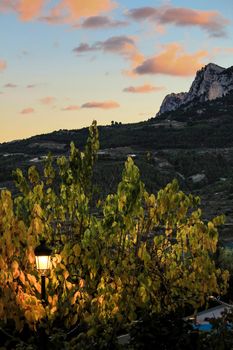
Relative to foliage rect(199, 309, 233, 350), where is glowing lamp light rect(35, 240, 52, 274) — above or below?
above

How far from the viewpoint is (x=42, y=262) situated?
6.78 metres

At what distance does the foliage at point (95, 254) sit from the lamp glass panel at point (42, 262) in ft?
0.63

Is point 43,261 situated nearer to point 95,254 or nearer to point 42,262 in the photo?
point 42,262

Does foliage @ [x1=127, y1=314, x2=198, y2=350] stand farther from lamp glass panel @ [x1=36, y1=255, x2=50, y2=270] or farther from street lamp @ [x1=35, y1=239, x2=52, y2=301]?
lamp glass panel @ [x1=36, y1=255, x2=50, y2=270]

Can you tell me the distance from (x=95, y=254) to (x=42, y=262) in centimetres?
71

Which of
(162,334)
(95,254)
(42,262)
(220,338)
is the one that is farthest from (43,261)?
(220,338)

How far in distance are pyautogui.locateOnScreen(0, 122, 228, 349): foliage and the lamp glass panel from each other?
0.19 metres

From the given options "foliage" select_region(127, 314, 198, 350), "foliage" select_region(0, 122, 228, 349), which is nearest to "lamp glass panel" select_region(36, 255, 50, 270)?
"foliage" select_region(0, 122, 228, 349)

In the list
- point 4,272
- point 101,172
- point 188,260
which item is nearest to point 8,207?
point 4,272

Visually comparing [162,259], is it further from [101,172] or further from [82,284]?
[101,172]

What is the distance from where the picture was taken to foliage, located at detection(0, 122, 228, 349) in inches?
241

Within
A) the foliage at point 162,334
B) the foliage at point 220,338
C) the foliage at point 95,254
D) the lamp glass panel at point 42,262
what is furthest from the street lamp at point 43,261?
the foliage at point 220,338

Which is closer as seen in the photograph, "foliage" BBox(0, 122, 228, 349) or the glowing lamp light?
"foliage" BBox(0, 122, 228, 349)

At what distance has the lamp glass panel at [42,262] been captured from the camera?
6.76 meters
